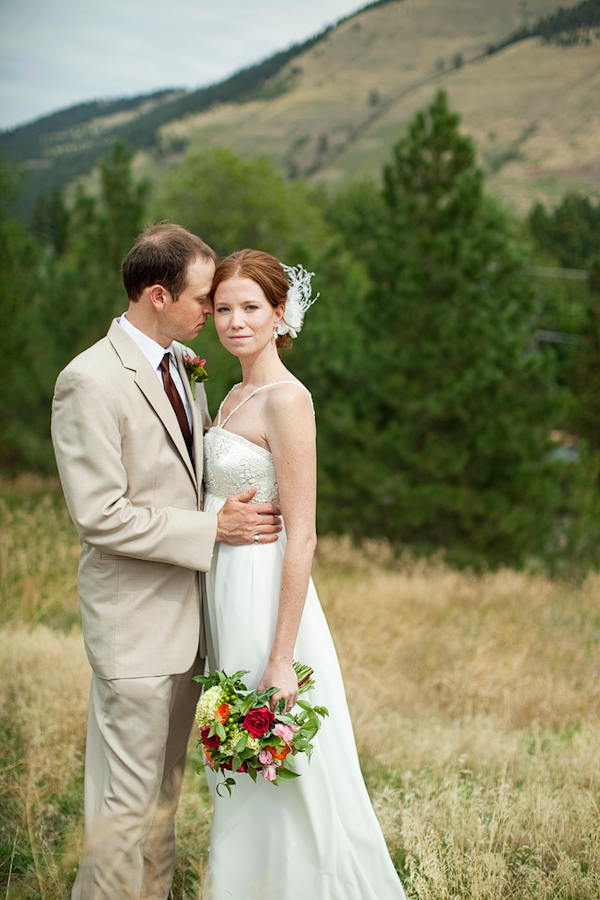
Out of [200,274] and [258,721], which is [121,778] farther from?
[200,274]

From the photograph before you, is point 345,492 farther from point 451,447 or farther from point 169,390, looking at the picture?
point 169,390

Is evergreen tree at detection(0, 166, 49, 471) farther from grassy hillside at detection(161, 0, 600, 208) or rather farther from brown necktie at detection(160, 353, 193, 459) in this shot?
grassy hillside at detection(161, 0, 600, 208)

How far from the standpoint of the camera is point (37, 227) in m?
33.8

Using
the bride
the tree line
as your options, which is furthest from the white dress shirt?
the tree line

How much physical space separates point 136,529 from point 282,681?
2.10 ft

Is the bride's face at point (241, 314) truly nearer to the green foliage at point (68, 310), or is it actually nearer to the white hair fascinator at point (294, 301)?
the white hair fascinator at point (294, 301)

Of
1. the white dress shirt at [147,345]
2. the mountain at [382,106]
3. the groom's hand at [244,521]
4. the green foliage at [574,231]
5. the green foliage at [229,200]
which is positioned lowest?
the groom's hand at [244,521]

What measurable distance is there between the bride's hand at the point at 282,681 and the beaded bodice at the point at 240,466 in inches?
20.4

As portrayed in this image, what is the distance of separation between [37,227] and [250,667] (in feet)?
118

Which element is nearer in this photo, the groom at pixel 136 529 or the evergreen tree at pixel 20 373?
the groom at pixel 136 529

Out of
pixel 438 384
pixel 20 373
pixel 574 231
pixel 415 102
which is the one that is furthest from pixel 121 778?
pixel 415 102

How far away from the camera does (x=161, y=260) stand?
2.10 m

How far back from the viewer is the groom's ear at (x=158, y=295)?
2.13 m

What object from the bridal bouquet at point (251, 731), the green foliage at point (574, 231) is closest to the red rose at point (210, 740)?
the bridal bouquet at point (251, 731)
